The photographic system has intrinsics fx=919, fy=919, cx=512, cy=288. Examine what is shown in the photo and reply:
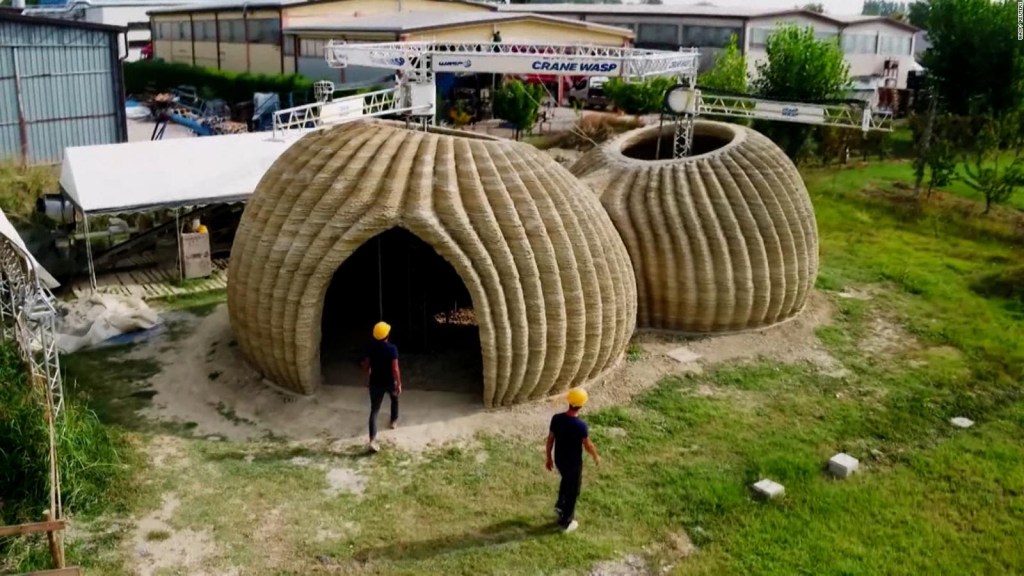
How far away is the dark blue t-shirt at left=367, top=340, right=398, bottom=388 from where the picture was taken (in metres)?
11.1

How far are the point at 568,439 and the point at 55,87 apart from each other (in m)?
23.9

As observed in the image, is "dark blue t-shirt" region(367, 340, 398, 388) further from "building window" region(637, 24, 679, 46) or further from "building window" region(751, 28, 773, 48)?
"building window" region(637, 24, 679, 46)

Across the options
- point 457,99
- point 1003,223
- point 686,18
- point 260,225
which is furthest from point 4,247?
point 686,18

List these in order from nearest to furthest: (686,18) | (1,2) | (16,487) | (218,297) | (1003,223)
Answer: (16,487)
(218,297)
(1003,223)
(686,18)
(1,2)

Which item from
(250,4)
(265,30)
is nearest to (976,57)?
(265,30)

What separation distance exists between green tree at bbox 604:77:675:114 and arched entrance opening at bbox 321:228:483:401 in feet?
74.1

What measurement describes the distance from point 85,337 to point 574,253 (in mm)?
8272

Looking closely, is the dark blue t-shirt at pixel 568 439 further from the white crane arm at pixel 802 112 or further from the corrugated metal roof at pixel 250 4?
the corrugated metal roof at pixel 250 4

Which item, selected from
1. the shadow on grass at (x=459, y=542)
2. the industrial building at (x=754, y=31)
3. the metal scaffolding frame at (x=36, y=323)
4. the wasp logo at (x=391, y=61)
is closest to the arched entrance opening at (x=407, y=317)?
the shadow on grass at (x=459, y=542)

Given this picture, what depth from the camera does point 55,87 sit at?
2712 centimetres

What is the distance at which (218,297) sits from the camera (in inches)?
686

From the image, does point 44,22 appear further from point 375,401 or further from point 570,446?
point 570,446

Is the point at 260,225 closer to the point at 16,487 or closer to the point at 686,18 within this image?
the point at 16,487

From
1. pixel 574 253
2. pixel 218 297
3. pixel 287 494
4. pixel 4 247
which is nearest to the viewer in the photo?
pixel 287 494
